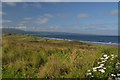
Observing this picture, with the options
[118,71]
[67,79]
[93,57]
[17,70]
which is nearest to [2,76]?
[17,70]

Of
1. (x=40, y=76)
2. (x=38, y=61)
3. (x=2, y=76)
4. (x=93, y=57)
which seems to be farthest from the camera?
(x=38, y=61)

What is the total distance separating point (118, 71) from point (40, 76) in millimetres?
2650

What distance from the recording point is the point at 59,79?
3754 mm

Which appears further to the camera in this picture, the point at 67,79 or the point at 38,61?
the point at 38,61

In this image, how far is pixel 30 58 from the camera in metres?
5.83

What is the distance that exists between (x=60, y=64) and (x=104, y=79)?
155 cm

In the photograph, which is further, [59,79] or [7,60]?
[7,60]

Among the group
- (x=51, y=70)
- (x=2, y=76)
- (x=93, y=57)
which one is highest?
(x=93, y=57)

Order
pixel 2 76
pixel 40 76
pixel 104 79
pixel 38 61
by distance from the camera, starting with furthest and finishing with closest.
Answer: pixel 38 61 < pixel 2 76 < pixel 40 76 < pixel 104 79

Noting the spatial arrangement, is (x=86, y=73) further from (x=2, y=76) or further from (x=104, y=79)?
(x=2, y=76)

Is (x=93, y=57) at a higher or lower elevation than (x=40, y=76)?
higher

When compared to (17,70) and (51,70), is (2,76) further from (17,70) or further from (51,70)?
(51,70)

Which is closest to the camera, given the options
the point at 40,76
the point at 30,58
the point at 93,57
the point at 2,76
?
the point at 40,76

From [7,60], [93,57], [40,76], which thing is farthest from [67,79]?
[7,60]
